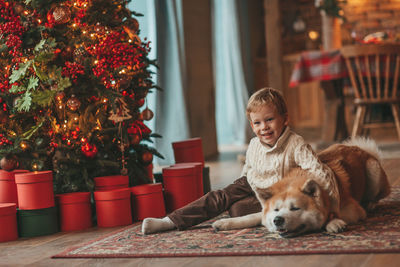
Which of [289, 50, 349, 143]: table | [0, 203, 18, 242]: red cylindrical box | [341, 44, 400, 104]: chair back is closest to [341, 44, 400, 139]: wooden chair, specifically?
[341, 44, 400, 104]: chair back

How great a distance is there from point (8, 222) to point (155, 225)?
2.32 feet

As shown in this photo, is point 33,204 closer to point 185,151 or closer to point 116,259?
point 116,259

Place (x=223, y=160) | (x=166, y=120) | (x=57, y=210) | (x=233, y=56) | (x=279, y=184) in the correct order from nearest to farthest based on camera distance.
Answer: (x=279, y=184)
(x=57, y=210)
(x=166, y=120)
(x=223, y=160)
(x=233, y=56)

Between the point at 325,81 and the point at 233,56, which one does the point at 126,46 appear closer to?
the point at 325,81

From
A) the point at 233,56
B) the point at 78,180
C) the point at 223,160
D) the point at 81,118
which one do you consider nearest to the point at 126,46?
the point at 81,118

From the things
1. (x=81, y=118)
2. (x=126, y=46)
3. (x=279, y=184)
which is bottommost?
(x=279, y=184)

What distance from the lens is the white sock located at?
91.7 inches

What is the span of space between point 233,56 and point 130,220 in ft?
16.4

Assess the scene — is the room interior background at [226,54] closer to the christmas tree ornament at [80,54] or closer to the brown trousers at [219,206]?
the christmas tree ornament at [80,54]

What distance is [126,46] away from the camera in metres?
2.72

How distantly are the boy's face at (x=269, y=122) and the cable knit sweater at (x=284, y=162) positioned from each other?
30 mm

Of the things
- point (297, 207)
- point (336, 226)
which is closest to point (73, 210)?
point (297, 207)

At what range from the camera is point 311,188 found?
79.3 inches

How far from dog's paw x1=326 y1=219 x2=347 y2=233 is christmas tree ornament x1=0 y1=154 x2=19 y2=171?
1542mm
